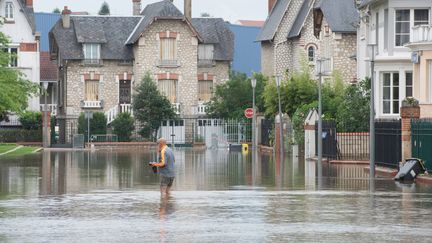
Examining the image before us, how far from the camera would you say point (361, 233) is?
65.4 ft

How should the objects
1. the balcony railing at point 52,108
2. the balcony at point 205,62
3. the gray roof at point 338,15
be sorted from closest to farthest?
1. the gray roof at point 338,15
2. the balcony at point 205,62
3. the balcony railing at point 52,108

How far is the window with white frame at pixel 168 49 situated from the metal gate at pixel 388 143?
46.2 m

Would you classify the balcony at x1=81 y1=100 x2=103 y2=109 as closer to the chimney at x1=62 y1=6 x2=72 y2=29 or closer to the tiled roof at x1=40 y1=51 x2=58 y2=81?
the chimney at x1=62 y1=6 x2=72 y2=29

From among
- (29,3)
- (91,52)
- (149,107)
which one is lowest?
(149,107)

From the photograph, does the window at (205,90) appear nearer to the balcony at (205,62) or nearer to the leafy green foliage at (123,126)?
the balcony at (205,62)

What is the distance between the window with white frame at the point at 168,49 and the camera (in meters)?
88.8

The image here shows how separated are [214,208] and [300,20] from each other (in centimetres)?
5832

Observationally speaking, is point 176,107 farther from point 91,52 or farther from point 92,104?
point 91,52

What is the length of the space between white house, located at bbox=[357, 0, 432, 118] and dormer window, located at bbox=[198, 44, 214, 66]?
38305 mm

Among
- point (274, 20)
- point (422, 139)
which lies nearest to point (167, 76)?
point (274, 20)

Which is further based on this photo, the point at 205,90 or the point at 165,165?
the point at 205,90

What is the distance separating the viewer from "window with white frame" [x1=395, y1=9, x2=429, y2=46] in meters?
51.6

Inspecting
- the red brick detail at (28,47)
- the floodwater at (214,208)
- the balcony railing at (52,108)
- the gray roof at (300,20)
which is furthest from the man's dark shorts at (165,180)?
the balcony railing at (52,108)

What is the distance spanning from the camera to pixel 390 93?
52.5m
